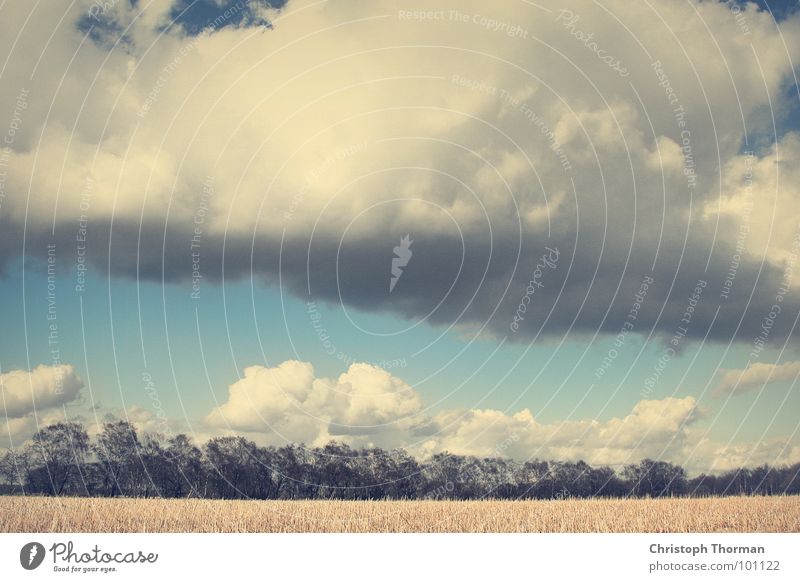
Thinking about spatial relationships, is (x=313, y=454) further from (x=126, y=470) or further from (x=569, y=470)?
(x=569, y=470)

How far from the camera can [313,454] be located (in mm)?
55094

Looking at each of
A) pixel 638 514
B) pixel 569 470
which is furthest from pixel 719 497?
pixel 569 470
